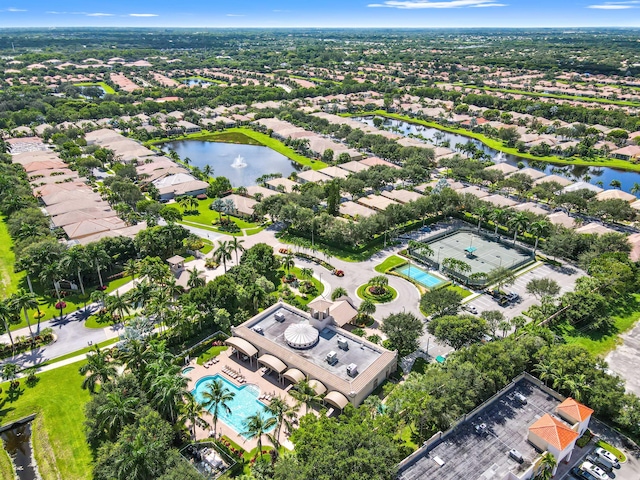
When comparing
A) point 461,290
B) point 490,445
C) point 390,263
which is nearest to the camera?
point 490,445

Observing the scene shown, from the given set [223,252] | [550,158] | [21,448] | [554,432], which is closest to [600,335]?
[554,432]

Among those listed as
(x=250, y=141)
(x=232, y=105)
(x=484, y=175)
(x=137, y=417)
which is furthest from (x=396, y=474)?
(x=232, y=105)

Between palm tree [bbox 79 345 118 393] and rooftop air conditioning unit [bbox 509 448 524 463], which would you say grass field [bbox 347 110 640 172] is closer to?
rooftop air conditioning unit [bbox 509 448 524 463]

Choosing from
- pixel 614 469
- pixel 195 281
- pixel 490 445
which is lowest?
pixel 614 469

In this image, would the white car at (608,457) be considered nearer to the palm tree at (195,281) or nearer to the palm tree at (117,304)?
the palm tree at (195,281)

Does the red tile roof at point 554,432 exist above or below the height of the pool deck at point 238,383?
above

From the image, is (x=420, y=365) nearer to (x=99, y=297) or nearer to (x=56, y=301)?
(x=99, y=297)

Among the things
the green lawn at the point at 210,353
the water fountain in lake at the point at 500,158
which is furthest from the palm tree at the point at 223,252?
the water fountain in lake at the point at 500,158
